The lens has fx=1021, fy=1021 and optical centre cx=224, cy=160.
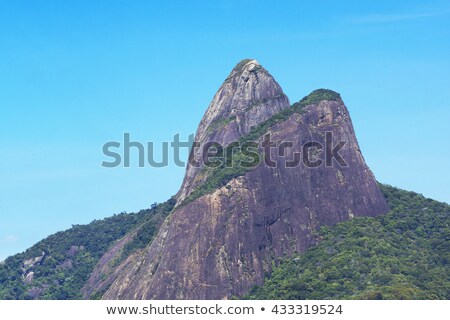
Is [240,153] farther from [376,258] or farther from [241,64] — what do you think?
[241,64]

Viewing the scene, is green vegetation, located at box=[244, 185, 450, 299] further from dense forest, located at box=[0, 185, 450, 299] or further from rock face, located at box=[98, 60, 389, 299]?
rock face, located at box=[98, 60, 389, 299]

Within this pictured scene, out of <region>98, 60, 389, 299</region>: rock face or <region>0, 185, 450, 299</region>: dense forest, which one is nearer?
<region>0, 185, 450, 299</region>: dense forest

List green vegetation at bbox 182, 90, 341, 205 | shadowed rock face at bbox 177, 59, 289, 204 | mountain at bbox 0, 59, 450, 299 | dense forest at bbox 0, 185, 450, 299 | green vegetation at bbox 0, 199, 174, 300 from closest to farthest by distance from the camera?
dense forest at bbox 0, 185, 450, 299 → mountain at bbox 0, 59, 450, 299 → green vegetation at bbox 182, 90, 341, 205 → shadowed rock face at bbox 177, 59, 289, 204 → green vegetation at bbox 0, 199, 174, 300

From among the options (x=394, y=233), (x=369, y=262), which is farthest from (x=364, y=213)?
(x=369, y=262)

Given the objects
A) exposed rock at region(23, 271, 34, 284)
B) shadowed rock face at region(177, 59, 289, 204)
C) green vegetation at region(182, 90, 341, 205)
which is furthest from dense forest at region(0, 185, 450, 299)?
exposed rock at region(23, 271, 34, 284)

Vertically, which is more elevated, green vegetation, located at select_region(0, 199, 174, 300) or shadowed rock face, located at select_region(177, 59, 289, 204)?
shadowed rock face, located at select_region(177, 59, 289, 204)

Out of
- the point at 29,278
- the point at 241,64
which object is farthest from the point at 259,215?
the point at 29,278

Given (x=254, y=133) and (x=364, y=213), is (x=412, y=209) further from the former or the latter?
(x=254, y=133)
